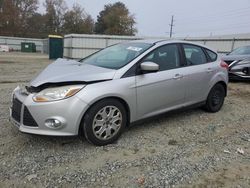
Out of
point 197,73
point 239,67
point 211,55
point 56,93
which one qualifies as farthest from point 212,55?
point 239,67

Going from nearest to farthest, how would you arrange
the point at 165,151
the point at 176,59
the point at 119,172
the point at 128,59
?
the point at 119,172 → the point at 165,151 → the point at 128,59 → the point at 176,59

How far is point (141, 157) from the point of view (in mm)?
3260

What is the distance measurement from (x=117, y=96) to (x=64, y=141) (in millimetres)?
990

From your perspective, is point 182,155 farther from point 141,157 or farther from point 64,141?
point 64,141

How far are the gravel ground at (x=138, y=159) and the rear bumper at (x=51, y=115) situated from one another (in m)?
0.27

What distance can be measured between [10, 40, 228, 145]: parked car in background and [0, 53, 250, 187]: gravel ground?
1.00 ft

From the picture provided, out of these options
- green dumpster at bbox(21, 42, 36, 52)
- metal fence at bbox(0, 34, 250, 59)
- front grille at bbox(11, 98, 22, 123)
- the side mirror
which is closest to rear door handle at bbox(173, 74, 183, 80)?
the side mirror

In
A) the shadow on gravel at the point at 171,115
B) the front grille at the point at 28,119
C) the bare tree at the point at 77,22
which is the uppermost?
the bare tree at the point at 77,22

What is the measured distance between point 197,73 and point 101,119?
7.05 ft

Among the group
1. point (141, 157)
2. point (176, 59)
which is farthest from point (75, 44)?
point (141, 157)

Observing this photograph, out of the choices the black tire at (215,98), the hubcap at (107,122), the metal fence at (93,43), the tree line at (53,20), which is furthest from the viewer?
the tree line at (53,20)

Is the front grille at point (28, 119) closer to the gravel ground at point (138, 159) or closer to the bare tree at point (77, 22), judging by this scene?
the gravel ground at point (138, 159)

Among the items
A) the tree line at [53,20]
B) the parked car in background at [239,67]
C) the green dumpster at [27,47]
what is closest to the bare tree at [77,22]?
the tree line at [53,20]

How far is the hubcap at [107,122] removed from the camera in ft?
11.1
